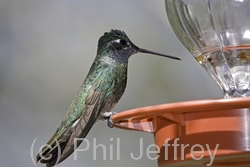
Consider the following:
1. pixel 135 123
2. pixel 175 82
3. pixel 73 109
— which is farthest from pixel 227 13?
pixel 175 82

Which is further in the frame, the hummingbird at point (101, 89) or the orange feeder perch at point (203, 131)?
the hummingbird at point (101, 89)

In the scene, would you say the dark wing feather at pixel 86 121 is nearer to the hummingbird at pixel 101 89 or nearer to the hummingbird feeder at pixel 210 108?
the hummingbird at pixel 101 89

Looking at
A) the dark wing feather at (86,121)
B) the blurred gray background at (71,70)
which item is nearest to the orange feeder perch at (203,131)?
the dark wing feather at (86,121)

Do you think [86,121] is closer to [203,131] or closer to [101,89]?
[101,89]

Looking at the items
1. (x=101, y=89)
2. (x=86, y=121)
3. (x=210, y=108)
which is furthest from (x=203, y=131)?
(x=101, y=89)

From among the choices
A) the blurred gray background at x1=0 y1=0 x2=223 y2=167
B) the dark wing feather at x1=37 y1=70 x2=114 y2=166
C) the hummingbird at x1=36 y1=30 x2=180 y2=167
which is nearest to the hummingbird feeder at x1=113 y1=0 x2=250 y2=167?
the hummingbird at x1=36 y1=30 x2=180 y2=167

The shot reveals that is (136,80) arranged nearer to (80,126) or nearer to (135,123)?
(80,126)

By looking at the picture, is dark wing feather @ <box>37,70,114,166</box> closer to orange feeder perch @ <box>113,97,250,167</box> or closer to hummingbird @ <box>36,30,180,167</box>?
hummingbird @ <box>36,30,180,167</box>

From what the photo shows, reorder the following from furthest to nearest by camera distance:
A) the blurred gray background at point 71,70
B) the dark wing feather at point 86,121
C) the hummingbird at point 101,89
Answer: the blurred gray background at point 71,70
the hummingbird at point 101,89
the dark wing feather at point 86,121

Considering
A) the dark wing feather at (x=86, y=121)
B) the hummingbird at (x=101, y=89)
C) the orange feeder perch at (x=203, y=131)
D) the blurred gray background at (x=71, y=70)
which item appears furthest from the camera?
the blurred gray background at (x=71, y=70)
